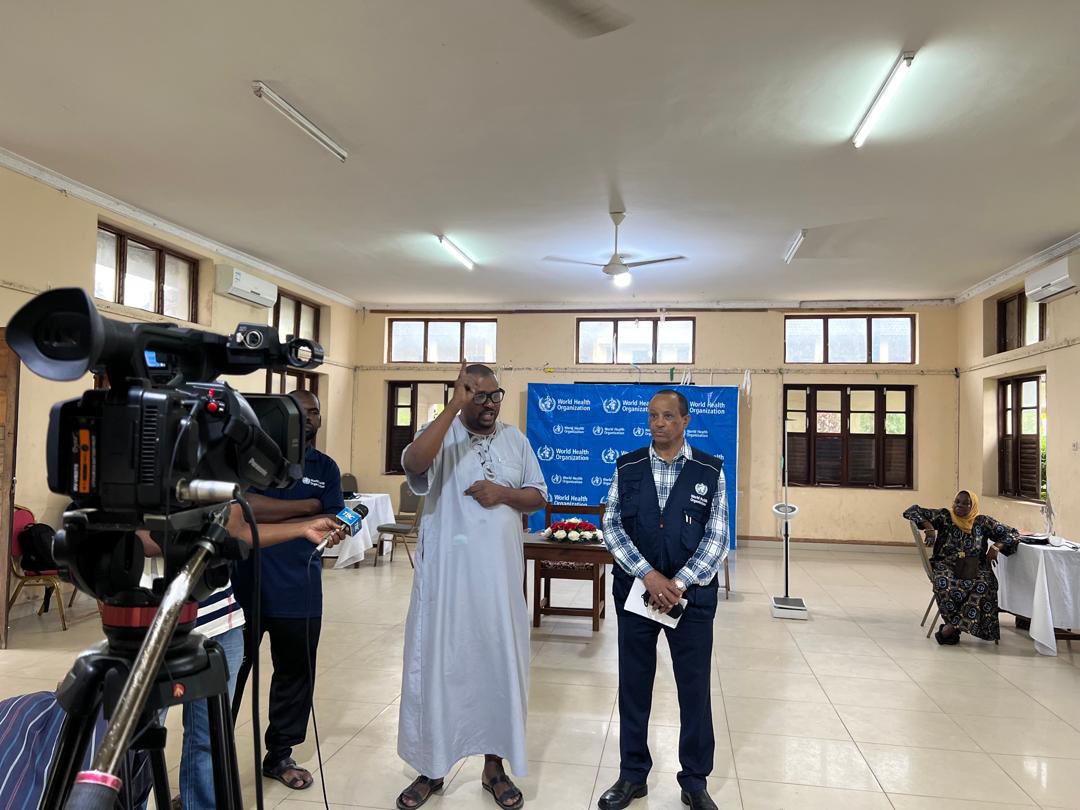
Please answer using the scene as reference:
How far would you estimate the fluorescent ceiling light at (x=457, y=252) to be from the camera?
683 centimetres

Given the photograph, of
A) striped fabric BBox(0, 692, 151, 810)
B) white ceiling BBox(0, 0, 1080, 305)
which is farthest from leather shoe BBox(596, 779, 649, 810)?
white ceiling BBox(0, 0, 1080, 305)

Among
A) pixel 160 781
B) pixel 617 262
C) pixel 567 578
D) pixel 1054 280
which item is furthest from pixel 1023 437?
pixel 160 781

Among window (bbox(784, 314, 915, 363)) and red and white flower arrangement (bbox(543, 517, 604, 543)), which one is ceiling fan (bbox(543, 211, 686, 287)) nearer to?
red and white flower arrangement (bbox(543, 517, 604, 543))

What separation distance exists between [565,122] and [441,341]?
6306mm

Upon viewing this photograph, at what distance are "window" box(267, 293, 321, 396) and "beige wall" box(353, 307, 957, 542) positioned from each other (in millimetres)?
1358

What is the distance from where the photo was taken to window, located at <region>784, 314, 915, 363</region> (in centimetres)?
930

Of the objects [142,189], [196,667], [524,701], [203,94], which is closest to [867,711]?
[524,701]

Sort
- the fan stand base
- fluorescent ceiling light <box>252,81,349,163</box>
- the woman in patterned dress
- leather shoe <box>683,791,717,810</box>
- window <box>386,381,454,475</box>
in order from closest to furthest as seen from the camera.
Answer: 1. leather shoe <box>683,791,717,810</box>
2. fluorescent ceiling light <box>252,81,349,163</box>
3. the woman in patterned dress
4. the fan stand base
5. window <box>386,381,454,475</box>

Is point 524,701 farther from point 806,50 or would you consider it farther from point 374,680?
point 806,50

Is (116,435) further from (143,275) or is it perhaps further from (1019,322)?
(1019,322)

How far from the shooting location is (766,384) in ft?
30.7

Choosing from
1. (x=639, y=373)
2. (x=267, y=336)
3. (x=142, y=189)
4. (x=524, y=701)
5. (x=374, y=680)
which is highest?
(x=142, y=189)

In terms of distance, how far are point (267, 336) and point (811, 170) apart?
4750mm

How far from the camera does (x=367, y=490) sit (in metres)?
10.2
